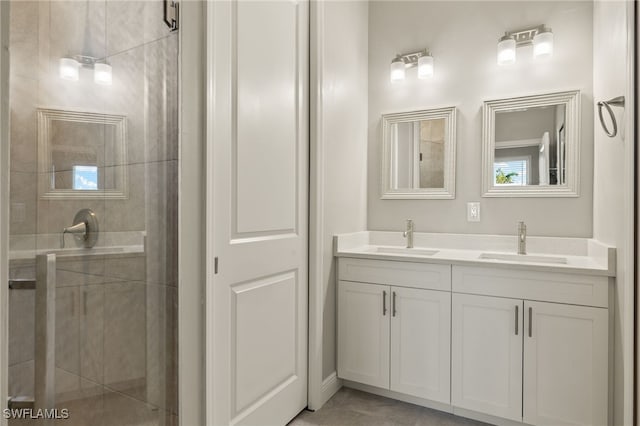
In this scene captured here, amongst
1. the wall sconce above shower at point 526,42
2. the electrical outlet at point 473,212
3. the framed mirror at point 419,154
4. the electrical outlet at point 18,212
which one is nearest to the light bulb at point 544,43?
the wall sconce above shower at point 526,42

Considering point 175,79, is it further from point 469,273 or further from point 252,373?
point 469,273

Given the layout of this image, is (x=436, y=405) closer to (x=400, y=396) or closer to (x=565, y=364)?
(x=400, y=396)

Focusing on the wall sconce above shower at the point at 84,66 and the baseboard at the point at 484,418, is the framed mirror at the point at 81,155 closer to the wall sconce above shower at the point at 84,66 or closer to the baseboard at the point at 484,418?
the wall sconce above shower at the point at 84,66

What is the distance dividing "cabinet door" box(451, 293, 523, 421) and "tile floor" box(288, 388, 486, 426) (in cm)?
16

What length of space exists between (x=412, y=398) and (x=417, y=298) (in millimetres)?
621

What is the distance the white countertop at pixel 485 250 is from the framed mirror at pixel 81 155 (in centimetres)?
148

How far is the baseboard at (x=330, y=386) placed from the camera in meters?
2.25

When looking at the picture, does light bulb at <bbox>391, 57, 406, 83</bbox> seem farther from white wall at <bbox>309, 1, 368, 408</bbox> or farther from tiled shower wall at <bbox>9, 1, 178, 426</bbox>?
tiled shower wall at <bbox>9, 1, 178, 426</bbox>

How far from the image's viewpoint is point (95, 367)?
1.07m

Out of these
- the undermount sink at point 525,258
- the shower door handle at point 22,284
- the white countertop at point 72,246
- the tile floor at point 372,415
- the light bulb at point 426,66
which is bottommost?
the tile floor at point 372,415

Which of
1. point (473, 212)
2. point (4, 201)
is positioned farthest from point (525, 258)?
point (4, 201)

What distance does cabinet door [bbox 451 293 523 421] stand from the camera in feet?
6.34

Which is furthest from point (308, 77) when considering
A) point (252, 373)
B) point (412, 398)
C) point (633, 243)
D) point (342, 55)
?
point (412, 398)

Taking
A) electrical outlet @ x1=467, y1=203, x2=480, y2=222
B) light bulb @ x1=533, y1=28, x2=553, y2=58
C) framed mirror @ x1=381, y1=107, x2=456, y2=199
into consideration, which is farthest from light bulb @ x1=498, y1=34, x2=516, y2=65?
electrical outlet @ x1=467, y1=203, x2=480, y2=222
